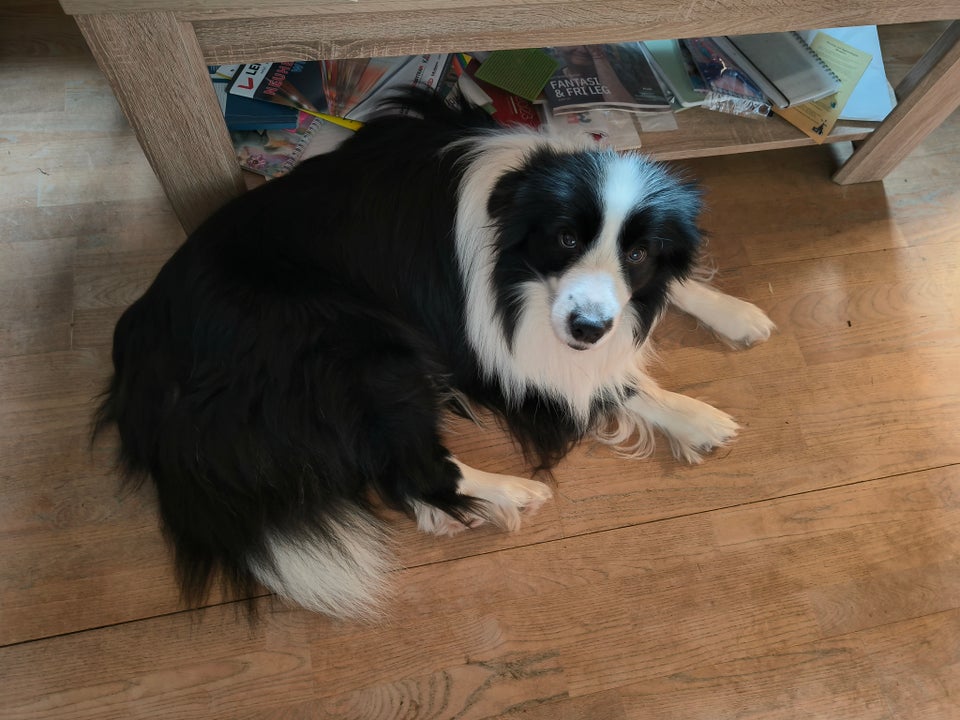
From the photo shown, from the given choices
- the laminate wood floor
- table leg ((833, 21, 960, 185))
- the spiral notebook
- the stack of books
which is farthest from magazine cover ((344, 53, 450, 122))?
table leg ((833, 21, 960, 185))

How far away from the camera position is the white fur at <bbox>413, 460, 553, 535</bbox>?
4.54 feet

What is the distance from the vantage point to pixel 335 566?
1.26 metres

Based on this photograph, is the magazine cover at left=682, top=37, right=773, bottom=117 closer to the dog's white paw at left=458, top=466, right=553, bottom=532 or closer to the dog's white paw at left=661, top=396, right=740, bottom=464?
the dog's white paw at left=661, top=396, right=740, bottom=464

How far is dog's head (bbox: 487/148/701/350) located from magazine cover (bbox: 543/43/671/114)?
0.47 metres

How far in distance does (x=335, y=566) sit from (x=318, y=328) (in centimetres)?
41

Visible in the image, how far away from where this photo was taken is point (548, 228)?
3.65 feet

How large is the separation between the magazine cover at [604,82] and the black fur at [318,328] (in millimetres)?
370

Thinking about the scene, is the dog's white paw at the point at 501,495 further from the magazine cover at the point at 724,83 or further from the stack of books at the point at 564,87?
the magazine cover at the point at 724,83

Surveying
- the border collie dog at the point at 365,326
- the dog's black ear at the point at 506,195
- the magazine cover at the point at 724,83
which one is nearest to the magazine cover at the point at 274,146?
the border collie dog at the point at 365,326

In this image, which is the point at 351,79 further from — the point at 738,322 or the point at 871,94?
the point at 871,94

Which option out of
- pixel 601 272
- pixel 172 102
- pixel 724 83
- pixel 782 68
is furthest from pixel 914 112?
pixel 172 102

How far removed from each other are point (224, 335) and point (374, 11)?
1.75ft

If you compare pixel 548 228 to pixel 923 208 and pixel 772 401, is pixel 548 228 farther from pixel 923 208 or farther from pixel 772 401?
pixel 923 208

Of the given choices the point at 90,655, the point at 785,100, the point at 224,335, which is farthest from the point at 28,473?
the point at 785,100
